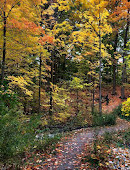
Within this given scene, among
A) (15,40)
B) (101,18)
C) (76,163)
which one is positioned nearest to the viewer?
(76,163)

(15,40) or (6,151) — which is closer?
(6,151)

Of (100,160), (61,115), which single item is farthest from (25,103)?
(100,160)

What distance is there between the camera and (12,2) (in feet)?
14.5

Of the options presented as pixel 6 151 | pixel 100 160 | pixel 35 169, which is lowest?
pixel 35 169

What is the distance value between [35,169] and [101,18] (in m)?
8.51

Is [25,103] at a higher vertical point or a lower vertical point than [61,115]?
higher

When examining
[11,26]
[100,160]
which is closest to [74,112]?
[100,160]

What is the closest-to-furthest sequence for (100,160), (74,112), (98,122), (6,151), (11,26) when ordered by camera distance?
(6,151) → (100,160) → (11,26) → (98,122) → (74,112)

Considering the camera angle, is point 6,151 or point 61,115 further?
point 61,115

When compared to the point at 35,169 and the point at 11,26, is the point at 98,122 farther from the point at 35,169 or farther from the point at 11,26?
the point at 11,26

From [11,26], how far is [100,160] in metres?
5.26

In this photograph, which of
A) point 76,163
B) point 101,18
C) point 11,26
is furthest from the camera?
point 101,18

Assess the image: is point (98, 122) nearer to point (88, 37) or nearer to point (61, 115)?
point (61, 115)

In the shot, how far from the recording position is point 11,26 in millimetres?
4375
